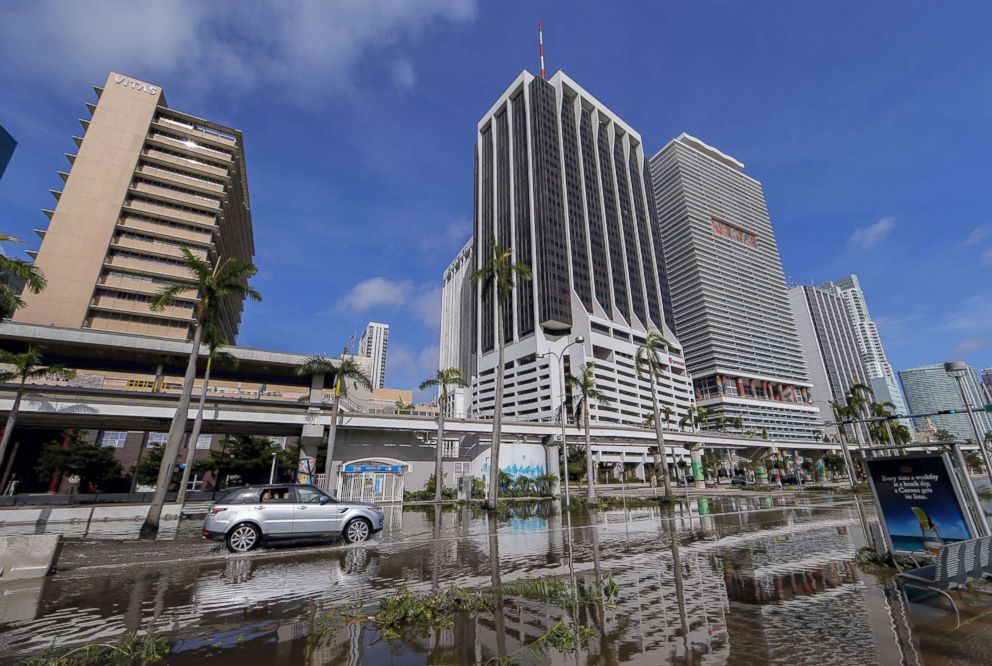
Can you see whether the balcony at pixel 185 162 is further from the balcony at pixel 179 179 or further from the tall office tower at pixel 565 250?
the tall office tower at pixel 565 250

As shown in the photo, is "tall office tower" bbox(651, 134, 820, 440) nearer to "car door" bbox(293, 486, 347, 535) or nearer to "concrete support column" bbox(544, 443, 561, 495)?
"concrete support column" bbox(544, 443, 561, 495)

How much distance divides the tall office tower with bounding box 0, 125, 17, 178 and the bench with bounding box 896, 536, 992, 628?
2746 inches

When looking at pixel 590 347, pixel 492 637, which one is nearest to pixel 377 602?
pixel 492 637

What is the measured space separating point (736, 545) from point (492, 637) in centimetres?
999

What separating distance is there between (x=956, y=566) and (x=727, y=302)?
185698mm

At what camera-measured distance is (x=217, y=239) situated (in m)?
70.7

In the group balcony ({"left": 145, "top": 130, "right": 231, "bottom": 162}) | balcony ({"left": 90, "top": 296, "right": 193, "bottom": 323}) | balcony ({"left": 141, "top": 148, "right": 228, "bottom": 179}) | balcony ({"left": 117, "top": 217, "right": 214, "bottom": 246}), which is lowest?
balcony ({"left": 90, "top": 296, "right": 193, "bottom": 323})

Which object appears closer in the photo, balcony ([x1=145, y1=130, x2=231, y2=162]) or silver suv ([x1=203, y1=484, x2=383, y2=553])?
silver suv ([x1=203, y1=484, x2=383, y2=553])

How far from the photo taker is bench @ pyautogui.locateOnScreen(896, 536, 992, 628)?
593 centimetres

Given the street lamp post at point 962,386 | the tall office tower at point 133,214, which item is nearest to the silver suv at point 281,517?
the street lamp post at point 962,386

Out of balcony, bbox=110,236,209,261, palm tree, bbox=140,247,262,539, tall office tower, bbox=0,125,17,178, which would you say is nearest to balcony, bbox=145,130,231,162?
balcony, bbox=110,236,209,261

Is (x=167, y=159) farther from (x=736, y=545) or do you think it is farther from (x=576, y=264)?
(x=576, y=264)

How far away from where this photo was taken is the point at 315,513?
41.7ft

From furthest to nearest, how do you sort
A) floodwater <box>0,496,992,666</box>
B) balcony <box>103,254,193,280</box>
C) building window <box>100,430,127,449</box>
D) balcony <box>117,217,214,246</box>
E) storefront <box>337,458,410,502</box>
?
balcony <box>117,217,214,246</box>
balcony <box>103,254,193,280</box>
building window <box>100,430,127,449</box>
storefront <box>337,458,410,502</box>
floodwater <box>0,496,992,666</box>
